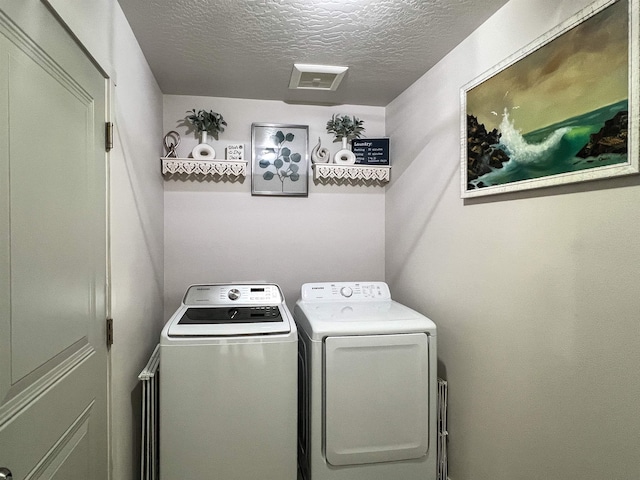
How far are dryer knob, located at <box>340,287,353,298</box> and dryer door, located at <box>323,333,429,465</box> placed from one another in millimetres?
623

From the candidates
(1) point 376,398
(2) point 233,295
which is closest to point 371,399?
(1) point 376,398

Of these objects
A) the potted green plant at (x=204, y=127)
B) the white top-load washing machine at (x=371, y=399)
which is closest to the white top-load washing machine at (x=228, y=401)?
the white top-load washing machine at (x=371, y=399)

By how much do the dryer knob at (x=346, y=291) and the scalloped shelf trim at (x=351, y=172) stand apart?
81 centimetres

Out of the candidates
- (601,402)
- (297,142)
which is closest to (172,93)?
(297,142)

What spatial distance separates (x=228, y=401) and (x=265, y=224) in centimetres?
135

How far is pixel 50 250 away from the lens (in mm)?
991

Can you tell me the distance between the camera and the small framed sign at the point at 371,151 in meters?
2.69

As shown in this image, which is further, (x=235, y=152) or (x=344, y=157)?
(x=344, y=157)

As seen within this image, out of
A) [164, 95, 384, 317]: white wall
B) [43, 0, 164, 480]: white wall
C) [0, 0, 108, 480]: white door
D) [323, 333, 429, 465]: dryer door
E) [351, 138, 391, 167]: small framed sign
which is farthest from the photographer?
[351, 138, 391, 167]: small framed sign

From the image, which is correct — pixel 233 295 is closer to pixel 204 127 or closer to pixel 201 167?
pixel 201 167

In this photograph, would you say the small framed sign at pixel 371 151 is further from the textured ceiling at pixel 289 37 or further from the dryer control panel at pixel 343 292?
the dryer control panel at pixel 343 292

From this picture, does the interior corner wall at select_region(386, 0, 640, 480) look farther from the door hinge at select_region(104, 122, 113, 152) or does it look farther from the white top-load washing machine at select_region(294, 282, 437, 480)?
the door hinge at select_region(104, 122, 113, 152)

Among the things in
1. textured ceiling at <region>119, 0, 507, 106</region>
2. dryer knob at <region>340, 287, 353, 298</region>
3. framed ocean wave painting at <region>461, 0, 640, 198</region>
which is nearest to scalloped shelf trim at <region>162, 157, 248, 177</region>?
textured ceiling at <region>119, 0, 507, 106</region>

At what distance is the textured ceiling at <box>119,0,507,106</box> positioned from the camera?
1538mm
